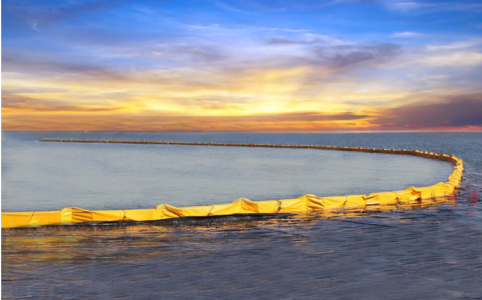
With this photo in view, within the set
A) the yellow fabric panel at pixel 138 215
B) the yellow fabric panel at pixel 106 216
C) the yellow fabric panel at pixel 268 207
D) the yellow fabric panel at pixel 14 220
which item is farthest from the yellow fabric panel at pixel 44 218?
the yellow fabric panel at pixel 268 207

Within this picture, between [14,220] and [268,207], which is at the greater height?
[14,220]

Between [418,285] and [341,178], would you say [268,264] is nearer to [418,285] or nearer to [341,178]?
[418,285]

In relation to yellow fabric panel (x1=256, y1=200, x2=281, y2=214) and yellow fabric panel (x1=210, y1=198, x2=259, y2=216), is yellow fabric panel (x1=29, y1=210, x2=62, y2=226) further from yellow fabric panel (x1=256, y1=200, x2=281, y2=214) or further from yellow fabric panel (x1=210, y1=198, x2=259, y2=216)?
yellow fabric panel (x1=256, y1=200, x2=281, y2=214)

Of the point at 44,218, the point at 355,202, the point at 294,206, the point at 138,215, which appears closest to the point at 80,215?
the point at 44,218

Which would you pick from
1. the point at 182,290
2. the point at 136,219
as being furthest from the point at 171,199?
the point at 182,290

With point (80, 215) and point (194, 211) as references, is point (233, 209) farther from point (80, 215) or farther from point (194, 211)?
point (80, 215)

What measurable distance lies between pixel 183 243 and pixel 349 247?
5666 mm

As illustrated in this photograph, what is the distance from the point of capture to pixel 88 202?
28.7 metres

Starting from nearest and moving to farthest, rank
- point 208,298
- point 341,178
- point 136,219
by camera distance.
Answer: point 208,298 < point 136,219 < point 341,178

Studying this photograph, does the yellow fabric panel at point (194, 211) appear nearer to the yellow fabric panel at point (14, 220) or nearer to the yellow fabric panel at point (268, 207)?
the yellow fabric panel at point (268, 207)

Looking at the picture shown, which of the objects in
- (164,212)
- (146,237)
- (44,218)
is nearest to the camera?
(146,237)

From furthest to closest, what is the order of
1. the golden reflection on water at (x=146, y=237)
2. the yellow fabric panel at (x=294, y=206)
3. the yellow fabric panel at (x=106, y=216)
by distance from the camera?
the yellow fabric panel at (x=294, y=206), the yellow fabric panel at (x=106, y=216), the golden reflection on water at (x=146, y=237)

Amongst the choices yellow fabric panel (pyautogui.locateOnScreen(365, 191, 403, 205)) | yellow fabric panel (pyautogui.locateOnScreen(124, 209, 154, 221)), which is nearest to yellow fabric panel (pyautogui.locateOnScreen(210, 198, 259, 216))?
yellow fabric panel (pyautogui.locateOnScreen(124, 209, 154, 221))

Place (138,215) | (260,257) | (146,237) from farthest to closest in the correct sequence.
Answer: (138,215)
(146,237)
(260,257)
